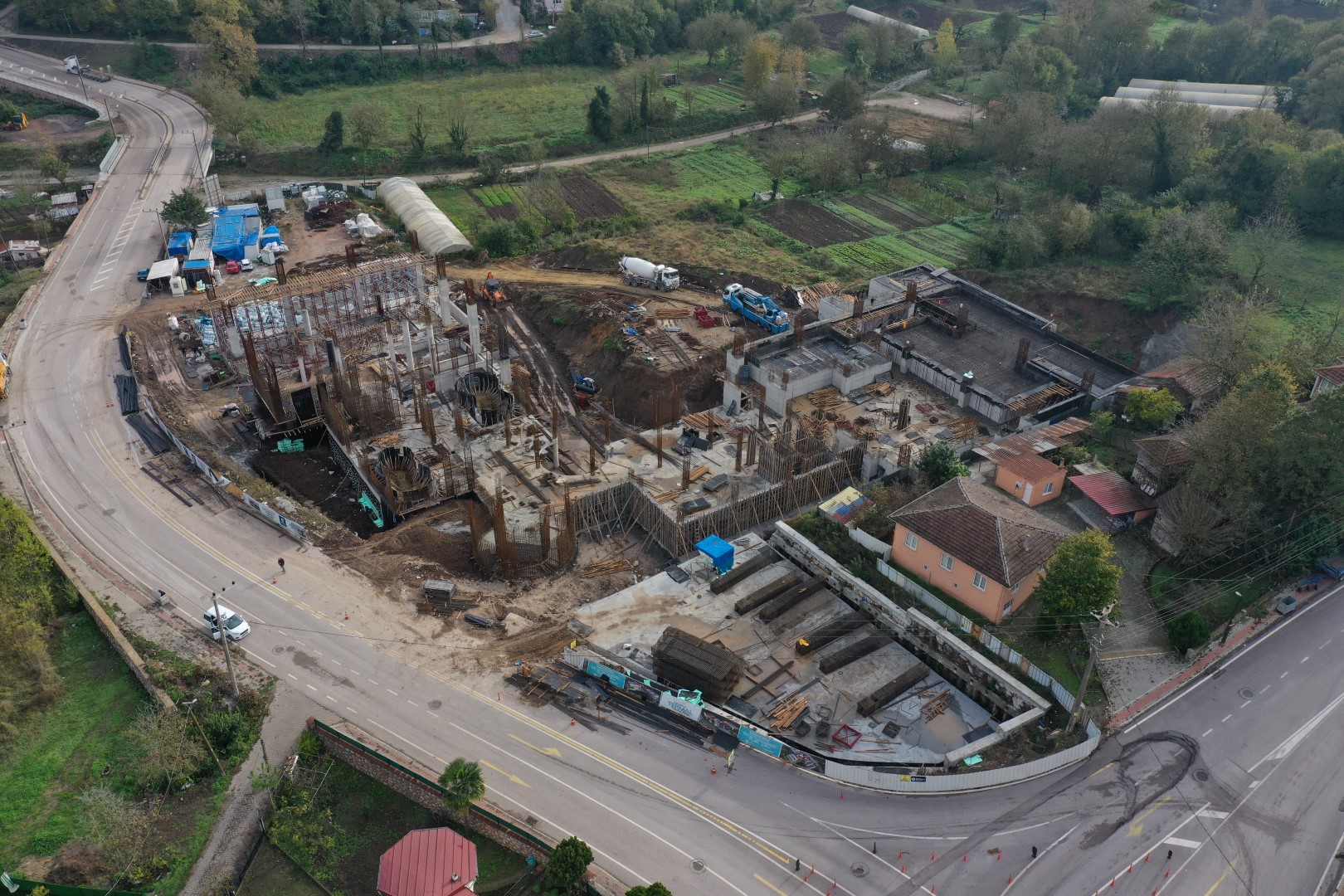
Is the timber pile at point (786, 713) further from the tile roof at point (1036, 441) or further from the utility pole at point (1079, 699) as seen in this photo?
the tile roof at point (1036, 441)

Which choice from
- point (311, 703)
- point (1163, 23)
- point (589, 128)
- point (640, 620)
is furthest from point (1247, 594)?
point (1163, 23)

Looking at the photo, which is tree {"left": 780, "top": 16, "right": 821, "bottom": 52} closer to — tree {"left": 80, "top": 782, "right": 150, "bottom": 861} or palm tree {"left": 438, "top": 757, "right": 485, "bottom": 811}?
palm tree {"left": 438, "top": 757, "right": 485, "bottom": 811}

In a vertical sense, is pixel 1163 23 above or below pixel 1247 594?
above

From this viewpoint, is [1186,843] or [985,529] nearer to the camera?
[1186,843]

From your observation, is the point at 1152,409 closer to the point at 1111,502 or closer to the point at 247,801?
the point at 1111,502

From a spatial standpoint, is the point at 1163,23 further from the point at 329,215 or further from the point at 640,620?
the point at 640,620

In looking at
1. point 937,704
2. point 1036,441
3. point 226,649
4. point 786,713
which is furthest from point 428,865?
point 1036,441
